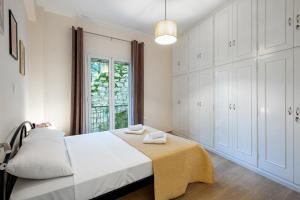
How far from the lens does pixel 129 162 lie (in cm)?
161

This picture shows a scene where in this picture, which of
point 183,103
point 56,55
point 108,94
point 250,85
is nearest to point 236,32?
point 250,85

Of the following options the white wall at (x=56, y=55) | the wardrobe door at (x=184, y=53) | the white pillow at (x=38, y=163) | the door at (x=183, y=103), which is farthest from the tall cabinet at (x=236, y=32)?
the white pillow at (x=38, y=163)

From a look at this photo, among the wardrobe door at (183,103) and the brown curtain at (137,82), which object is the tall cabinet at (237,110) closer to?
the wardrobe door at (183,103)

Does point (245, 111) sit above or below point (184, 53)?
below

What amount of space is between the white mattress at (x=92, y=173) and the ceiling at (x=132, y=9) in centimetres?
258

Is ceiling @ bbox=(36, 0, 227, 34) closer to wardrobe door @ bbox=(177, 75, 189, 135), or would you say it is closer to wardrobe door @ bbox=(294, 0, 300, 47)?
wardrobe door @ bbox=(294, 0, 300, 47)

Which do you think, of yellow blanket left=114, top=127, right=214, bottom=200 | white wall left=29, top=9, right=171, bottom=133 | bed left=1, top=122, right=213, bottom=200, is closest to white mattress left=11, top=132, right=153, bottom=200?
bed left=1, top=122, right=213, bottom=200

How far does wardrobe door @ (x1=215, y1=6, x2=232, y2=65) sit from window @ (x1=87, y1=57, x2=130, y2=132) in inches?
87.1

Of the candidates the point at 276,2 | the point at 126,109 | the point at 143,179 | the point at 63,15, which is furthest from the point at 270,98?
the point at 63,15

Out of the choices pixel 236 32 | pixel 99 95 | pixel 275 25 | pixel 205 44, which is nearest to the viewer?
pixel 275 25

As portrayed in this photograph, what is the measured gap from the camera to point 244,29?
2.62m

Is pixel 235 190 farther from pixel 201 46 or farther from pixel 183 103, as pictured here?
pixel 201 46

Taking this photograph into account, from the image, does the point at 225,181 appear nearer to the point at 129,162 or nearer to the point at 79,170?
the point at 129,162

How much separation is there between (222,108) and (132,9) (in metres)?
2.71
